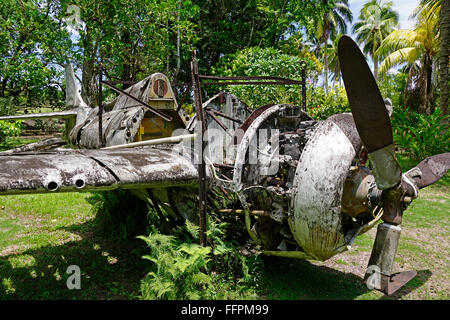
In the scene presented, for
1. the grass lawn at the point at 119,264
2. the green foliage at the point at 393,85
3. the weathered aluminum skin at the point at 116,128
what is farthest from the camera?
the green foliage at the point at 393,85

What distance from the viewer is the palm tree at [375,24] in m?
44.2

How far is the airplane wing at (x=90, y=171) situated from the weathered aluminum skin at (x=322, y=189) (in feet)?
5.26

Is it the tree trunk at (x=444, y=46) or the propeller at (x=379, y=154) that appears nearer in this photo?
the propeller at (x=379, y=154)

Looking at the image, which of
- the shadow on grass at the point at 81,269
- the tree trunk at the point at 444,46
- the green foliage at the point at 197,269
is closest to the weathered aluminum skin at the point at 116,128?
the shadow on grass at the point at 81,269

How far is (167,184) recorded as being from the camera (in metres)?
4.37

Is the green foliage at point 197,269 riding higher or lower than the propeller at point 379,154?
lower

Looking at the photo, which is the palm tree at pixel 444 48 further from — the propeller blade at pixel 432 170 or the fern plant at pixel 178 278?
the fern plant at pixel 178 278

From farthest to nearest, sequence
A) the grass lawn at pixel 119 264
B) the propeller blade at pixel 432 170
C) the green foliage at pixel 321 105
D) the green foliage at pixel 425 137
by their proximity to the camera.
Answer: the green foliage at pixel 321 105 → the green foliage at pixel 425 137 → the propeller blade at pixel 432 170 → the grass lawn at pixel 119 264

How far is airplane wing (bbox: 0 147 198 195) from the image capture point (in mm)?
3272

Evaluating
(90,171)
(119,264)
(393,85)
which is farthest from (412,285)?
(393,85)

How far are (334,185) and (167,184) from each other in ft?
6.96

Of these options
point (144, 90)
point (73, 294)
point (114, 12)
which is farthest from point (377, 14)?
point (73, 294)

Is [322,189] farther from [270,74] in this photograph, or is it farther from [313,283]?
[270,74]

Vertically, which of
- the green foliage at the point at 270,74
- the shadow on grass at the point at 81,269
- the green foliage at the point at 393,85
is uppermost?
the green foliage at the point at 393,85
